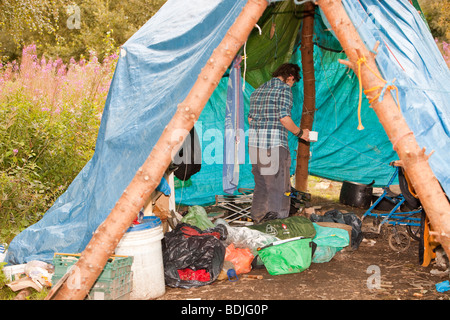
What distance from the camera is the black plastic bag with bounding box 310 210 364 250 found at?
512cm

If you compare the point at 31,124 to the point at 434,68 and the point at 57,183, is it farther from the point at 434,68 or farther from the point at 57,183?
the point at 434,68

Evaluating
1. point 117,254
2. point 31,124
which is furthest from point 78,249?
point 31,124

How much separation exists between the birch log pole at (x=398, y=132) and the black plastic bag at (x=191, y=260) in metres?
1.96

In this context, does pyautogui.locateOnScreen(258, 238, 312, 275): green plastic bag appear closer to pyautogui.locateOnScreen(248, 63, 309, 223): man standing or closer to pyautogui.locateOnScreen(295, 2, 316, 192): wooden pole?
pyautogui.locateOnScreen(248, 63, 309, 223): man standing

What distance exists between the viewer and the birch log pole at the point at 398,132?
9.30 feet

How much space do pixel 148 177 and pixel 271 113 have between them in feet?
8.74

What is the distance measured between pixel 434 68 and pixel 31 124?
5.20m

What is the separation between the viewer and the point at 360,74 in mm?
3113

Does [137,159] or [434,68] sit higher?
[434,68]

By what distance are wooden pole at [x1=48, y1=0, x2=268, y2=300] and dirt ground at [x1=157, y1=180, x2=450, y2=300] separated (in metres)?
0.91

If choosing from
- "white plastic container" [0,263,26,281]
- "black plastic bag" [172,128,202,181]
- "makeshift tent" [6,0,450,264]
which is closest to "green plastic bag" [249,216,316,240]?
"black plastic bag" [172,128,202,181]

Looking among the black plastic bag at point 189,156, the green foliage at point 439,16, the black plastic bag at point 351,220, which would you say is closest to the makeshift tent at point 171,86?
the black plastic bag at point 189,156

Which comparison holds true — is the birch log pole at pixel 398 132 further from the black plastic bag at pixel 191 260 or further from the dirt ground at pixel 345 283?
the black plastic bag at pixel 191 260

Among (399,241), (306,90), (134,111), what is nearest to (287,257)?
(399,241)
